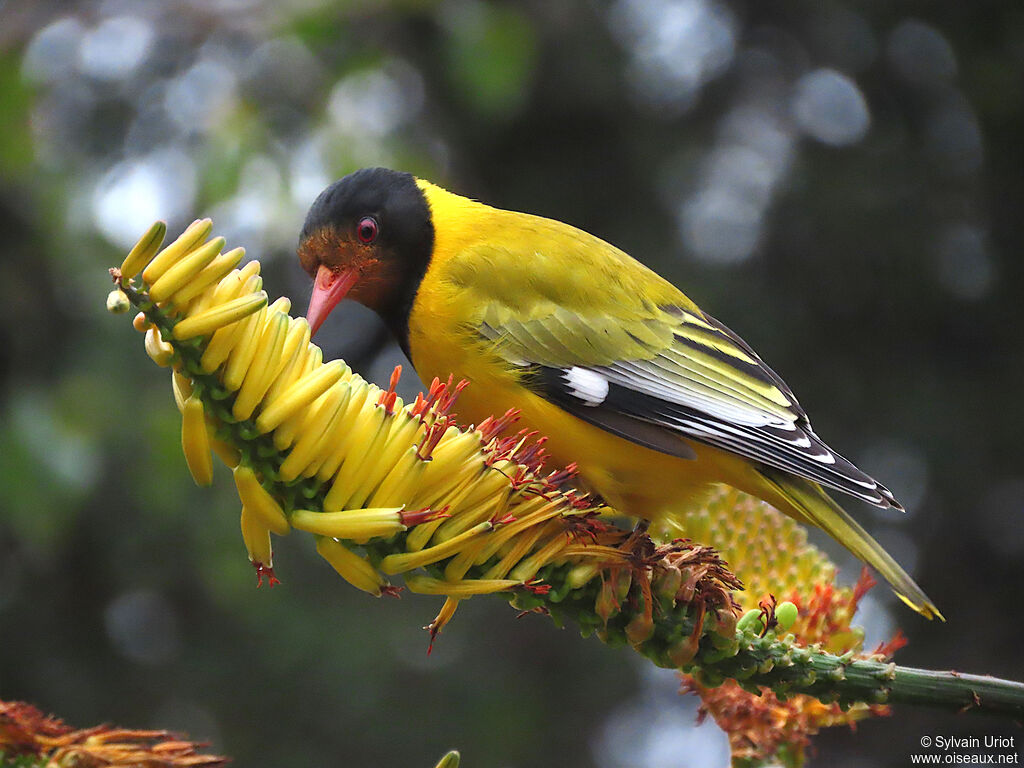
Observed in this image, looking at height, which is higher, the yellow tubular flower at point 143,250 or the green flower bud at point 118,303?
the yellow tubular flower at point 143,250

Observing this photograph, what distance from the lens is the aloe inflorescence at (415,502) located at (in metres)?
1.46

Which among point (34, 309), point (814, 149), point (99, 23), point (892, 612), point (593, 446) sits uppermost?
point (814, 149)

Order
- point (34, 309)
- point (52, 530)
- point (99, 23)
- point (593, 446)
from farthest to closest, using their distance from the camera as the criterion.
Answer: point (99, 23)
point (34, 309)
point (52, 530)
point (593, 446)

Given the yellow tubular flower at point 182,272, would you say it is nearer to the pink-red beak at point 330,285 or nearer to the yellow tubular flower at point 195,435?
the yellow tubular flower at point 195,435

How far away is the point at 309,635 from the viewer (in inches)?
282

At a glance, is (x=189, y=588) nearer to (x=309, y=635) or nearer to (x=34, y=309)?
(x=309, y=635)

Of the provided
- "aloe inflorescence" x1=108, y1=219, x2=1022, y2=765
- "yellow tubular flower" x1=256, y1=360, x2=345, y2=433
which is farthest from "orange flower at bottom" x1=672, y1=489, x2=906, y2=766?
"yellow tubular flower" x1=256, y1=360, x2=345, y2=433

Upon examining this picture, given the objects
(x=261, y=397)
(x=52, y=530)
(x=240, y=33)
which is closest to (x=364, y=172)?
(x=261, y=397)

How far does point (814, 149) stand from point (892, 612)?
308 centimetres

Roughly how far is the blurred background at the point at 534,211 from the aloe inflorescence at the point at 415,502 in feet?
12.7

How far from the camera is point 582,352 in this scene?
2.88 metres

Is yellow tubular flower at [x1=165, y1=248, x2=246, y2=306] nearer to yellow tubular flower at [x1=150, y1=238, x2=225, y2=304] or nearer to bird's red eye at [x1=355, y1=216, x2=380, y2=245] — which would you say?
yellow tubular flower at [x1=150, y1=238, x2=225, y2=304]

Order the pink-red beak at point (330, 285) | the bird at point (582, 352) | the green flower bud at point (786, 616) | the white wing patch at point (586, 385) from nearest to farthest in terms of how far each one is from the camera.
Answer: the green flower bud at point (786, 616) → the bird at point (582, 352) → the white wing patch at point (586, 385) → the pink-red beak at point (330, 285)

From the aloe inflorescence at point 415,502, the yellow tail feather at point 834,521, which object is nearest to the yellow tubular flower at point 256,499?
the aloe inflorescence at point 415,502
